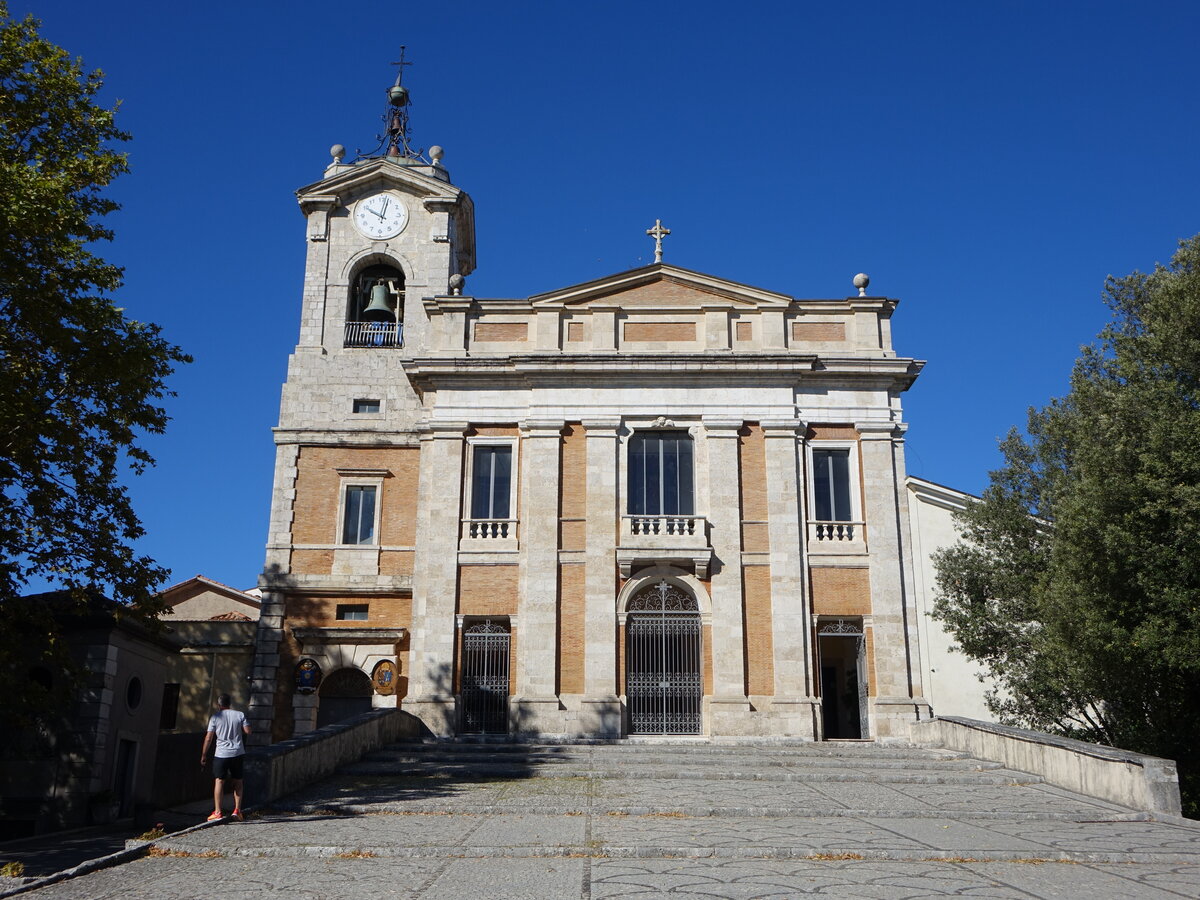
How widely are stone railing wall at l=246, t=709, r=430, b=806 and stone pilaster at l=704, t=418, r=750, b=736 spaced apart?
261 inches

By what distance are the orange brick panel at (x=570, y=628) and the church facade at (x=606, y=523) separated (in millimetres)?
49

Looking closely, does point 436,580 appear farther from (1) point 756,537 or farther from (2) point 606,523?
(1) point 756,537

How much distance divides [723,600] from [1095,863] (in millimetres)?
13810

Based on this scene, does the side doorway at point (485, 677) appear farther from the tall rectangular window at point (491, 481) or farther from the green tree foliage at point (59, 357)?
the green tree foliage at point (59, 357)

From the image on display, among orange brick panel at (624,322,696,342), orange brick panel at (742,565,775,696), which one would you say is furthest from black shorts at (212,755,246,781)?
orange brick panel at (624,322,696,342)

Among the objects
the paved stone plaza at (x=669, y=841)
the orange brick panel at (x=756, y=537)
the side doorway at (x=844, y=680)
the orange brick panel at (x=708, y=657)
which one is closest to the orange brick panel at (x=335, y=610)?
the orange brick panel at (x=708, y=657)

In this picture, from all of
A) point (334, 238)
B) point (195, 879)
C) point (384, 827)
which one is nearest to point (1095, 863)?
point (384, 827)

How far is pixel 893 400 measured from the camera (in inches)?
997

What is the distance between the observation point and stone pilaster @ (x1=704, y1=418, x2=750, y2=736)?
23.1 m

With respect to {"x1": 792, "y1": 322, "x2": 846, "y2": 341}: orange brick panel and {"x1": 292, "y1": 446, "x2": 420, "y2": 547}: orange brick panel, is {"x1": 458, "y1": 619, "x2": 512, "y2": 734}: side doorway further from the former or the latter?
{"x1": 792, "y1": 322, "x2": 846, "y2": 341}: orange brick panel

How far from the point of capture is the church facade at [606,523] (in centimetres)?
2359

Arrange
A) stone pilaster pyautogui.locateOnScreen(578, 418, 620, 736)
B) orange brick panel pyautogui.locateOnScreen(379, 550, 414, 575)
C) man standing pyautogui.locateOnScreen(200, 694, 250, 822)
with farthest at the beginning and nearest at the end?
1. orange brick panel pyautogui.locateOnScreen(379, 550, 414, 575)
2. stone pilaster pyautogui.locateOnScreen(578, 418, 620, 736)
3. man standing pyautogui.locateOnScreen(200, 694, 250, 822)

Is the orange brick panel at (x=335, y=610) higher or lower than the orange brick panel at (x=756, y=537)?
lower

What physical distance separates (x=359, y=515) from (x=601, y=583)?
6.49 meters
